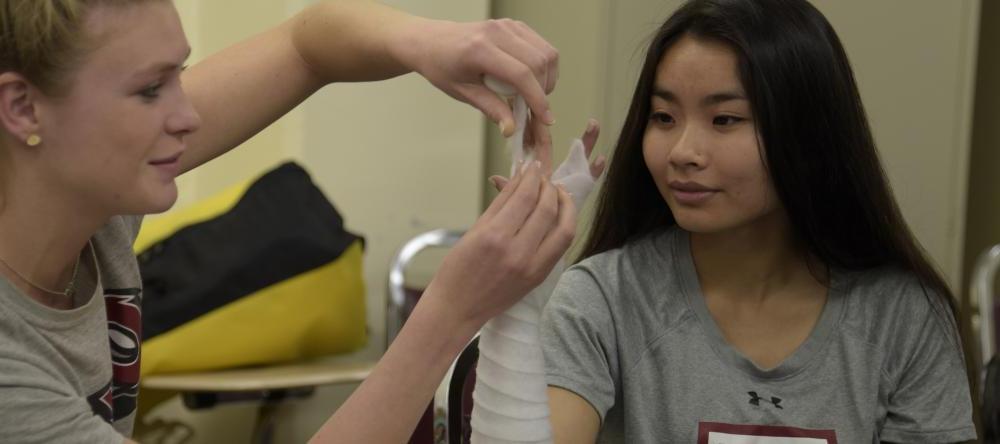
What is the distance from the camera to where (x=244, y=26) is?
314cm

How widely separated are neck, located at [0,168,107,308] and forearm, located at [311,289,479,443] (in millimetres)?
289

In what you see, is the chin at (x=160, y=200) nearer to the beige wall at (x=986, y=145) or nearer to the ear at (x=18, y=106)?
the ear at (x=18, y=106)

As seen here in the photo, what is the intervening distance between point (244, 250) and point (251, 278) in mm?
62

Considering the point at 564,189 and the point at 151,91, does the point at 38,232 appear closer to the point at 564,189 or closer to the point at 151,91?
the point at 151,91

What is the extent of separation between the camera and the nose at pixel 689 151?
151cm

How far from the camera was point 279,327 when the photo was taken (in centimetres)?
285

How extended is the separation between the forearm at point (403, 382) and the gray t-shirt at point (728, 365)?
380 mm

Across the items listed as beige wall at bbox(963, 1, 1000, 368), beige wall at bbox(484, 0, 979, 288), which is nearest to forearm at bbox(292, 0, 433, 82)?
beige wall at bbox(484, 0, 979, 288)

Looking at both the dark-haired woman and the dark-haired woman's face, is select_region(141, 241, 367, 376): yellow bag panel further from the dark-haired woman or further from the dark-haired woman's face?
the dark-haired woman's face

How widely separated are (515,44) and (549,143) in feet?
0.35

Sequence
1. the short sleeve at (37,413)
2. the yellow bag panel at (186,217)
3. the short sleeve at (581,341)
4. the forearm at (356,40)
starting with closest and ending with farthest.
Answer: the short sleeve at (37,413)
the forearm at (356,40)
the short sleeve at (581,341)
the yellow bag panel at (186,217)

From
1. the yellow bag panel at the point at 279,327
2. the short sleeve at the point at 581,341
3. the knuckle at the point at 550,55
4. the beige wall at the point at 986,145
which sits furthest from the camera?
the beige wall at the point at 986,145

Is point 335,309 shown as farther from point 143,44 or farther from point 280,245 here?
point 143,44

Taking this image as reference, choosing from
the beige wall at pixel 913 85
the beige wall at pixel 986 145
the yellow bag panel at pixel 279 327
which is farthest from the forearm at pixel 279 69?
the beige wall at pixel 986 145
